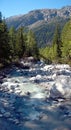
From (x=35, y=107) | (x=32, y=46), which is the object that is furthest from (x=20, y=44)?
(x=35, y=107)

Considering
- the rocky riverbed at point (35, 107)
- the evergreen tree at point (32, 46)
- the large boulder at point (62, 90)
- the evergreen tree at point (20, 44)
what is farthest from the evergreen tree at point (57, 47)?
the large boulder at point (62, 90)

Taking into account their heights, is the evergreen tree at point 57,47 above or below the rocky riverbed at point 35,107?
above

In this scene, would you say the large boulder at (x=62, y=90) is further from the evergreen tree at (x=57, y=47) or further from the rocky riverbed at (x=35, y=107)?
the evergreen tree at (x=57, y=47)

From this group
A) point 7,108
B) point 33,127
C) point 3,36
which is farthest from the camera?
point 3,36

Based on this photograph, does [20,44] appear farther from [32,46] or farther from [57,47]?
[57,47]

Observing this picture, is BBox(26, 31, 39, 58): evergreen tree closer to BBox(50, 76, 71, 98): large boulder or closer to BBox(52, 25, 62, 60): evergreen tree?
BBox(52, 25, 62, 60): evergreen tree

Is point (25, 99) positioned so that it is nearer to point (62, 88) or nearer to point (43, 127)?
point (62, 88)

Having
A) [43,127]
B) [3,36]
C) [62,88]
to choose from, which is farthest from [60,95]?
[3,36]

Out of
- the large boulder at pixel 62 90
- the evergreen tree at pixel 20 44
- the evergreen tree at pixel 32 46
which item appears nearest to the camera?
the large boulder at pixel 62 90

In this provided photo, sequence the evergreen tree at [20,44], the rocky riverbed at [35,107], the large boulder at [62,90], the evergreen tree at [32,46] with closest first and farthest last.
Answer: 1. the rocky riverbed at [35,107]
2. the large boulder at [62,90]
3. the evergreen tree at [20,44]
4. the evergreen tree at [32,46]

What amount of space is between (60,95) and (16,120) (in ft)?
23.8

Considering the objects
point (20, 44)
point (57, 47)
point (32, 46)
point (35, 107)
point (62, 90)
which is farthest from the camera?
point (32, 46)

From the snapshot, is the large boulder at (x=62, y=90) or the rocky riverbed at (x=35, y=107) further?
the large boulder at (x=62, y=90)

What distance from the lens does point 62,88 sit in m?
24.5
